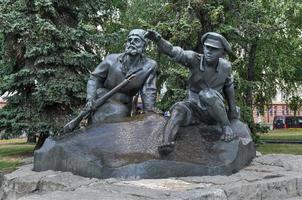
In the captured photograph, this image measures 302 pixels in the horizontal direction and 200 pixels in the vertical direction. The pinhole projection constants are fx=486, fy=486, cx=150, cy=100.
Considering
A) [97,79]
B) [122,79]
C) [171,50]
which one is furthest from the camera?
[97,79]

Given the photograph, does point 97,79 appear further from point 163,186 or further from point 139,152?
point 163,186

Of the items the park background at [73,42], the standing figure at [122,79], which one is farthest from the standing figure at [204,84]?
the park background at [73,42]

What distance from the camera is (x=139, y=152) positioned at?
4.86m

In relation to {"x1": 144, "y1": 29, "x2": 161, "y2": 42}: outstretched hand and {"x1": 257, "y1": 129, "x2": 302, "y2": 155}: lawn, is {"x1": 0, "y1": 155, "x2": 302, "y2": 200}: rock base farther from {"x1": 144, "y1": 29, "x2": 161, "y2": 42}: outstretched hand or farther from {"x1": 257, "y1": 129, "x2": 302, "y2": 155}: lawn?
{"x1": 257, "y1": 129, "x2": 302, "y2": 155}: lawn

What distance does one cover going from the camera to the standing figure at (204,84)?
17.1ft

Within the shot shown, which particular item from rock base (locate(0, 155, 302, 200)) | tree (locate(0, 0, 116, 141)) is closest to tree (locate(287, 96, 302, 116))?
tree (locate(0, 0, 116, 141))

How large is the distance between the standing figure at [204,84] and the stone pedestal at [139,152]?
0.12m

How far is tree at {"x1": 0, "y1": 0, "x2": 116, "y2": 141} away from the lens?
40.8ft

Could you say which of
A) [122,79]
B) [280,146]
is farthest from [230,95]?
[280,146]

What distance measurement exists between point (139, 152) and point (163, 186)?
2.24 ft

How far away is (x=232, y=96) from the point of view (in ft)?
19.3

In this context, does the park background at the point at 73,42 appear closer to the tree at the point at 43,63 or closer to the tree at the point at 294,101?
the tree at the point at 43,63

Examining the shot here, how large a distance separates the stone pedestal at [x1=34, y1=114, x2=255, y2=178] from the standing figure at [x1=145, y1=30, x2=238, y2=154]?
12 cm

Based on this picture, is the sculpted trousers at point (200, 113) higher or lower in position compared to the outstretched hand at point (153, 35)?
lower
